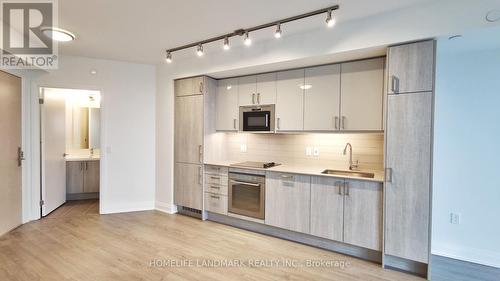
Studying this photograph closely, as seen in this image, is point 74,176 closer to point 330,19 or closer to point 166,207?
point 166,207

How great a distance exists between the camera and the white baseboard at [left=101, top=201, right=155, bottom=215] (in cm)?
431

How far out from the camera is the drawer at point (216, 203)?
3.88m

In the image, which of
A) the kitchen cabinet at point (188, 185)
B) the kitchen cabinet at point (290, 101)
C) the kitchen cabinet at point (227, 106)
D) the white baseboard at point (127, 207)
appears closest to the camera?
the kitchen cabinet at point (290, 101)

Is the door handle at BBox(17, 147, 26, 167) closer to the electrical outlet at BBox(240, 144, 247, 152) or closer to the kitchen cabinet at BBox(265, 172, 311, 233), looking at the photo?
the electrical outlet at BBox(240, 144, 247, 152)

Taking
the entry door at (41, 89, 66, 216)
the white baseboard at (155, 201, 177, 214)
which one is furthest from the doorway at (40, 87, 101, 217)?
the white baseboard at (155, 201, 177, 214)

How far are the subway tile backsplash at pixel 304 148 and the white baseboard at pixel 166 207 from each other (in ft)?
4.14

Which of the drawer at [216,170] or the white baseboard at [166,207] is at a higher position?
the drawer at [216,170]

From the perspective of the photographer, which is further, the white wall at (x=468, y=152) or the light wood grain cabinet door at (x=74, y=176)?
the light wood grain cabinet door at (x=74, y=176)

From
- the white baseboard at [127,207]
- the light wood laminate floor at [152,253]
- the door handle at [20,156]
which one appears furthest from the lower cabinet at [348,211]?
the door handle at [20,156]

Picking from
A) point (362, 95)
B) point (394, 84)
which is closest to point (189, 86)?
point (362, 95)

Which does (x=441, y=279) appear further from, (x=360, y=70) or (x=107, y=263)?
(x=107, y=263)

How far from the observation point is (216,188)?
396cm

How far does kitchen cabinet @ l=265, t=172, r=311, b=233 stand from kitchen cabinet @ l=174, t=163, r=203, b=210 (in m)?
1.23

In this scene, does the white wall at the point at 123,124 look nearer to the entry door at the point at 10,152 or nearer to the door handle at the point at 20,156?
the entry door at the point at 10,152
